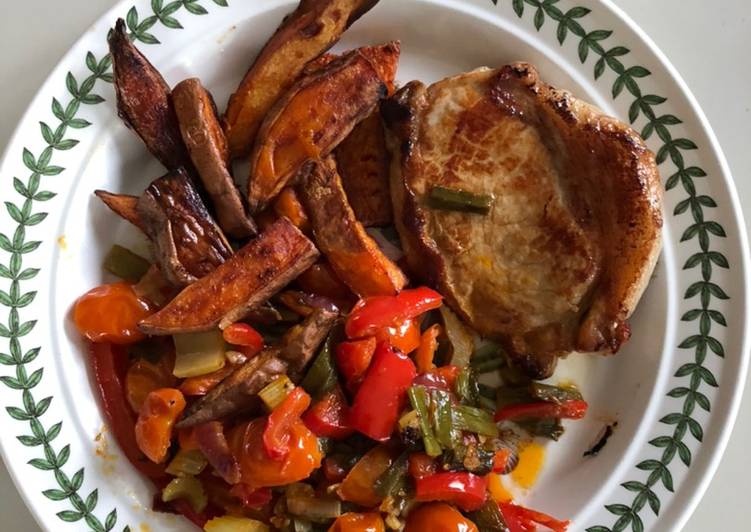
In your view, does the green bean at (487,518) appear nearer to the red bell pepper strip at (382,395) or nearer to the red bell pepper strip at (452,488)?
the red bell pepper strip at (452,488)

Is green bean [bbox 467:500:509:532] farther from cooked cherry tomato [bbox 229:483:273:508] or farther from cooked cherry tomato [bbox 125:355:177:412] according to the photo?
cooked cherry tomato [bbox 125:355:177:412]

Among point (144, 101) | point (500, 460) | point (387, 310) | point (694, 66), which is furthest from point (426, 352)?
point (694, 66)

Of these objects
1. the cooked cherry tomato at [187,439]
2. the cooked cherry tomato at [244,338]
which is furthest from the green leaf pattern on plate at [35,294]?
the cooked cherry tomato at [244,338]

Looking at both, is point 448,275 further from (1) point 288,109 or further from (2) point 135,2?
(2) point 135,2

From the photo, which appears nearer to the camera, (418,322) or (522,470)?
(418,322)

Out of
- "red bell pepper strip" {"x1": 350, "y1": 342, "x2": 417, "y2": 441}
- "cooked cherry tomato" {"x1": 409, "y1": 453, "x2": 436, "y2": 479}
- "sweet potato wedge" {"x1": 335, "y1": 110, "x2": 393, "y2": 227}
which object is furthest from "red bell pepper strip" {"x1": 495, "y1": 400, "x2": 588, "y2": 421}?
"sweet potato wedge" {"x1": 335, "y1": 110, "x2": 393, "y2": 227}

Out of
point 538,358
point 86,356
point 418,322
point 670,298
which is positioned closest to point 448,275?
point 418,322
